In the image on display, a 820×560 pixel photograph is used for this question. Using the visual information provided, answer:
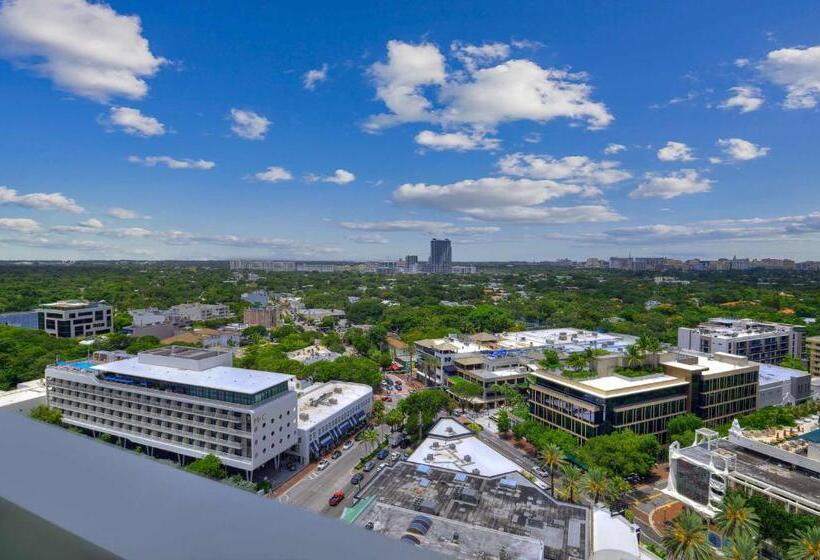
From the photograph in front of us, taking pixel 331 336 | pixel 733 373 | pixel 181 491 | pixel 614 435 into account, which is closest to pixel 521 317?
pixel 331 336

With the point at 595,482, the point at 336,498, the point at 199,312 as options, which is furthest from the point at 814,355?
the point at 199,312

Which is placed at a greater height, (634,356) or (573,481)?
(634,356)

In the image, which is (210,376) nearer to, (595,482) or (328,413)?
(328,413)

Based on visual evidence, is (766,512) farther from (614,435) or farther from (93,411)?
(93,411)

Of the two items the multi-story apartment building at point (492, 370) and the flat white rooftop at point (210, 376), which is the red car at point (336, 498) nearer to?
the flat white rooftop at point (210, 376)

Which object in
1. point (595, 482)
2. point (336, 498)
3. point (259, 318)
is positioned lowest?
point (336, 498)

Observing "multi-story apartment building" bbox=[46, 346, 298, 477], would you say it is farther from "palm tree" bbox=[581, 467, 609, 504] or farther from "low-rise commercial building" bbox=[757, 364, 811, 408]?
"low-rise commercial building" bbox=[757, 364, 811, 408]

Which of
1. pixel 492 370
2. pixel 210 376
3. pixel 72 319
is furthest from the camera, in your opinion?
pixel 72 319

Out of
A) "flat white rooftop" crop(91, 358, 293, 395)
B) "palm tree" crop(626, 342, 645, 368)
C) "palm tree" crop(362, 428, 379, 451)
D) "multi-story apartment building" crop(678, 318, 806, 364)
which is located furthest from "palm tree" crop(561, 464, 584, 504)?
"multi-story apartment building" crop(678, 318, 806, 364)
